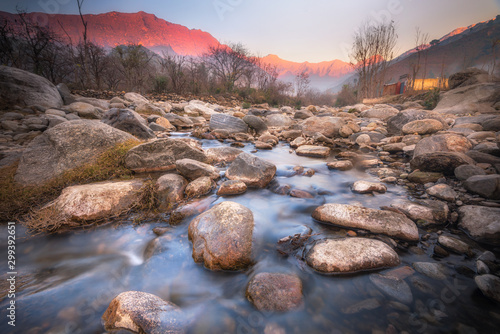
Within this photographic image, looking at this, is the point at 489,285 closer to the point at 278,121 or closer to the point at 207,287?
the point at 207,287

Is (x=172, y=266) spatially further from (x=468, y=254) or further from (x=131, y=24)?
(x=131, y=24)

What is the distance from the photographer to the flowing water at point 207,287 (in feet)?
4.89

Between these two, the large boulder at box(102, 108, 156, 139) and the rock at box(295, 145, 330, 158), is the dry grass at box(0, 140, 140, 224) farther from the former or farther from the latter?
the rock at box(295, 145, 330, 158)

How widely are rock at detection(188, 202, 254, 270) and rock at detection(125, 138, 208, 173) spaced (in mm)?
2086

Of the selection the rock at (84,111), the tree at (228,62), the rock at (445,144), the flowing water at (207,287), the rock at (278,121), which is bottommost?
the flowing water at (207,287)

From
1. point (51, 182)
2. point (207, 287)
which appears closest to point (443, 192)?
point (207, 287)

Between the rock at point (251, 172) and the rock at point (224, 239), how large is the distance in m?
1.49

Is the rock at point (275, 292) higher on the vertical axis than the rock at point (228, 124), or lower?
lower

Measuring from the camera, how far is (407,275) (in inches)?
71.5

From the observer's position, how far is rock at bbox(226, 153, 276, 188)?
12.5 ft

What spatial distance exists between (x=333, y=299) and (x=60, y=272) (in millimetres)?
2729

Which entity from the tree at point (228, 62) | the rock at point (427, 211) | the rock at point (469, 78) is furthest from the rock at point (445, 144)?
the tree at point (228, 62)

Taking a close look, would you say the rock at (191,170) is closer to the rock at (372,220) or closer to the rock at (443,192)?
the rock at (372,220)

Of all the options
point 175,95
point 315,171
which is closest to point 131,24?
point 175,95
